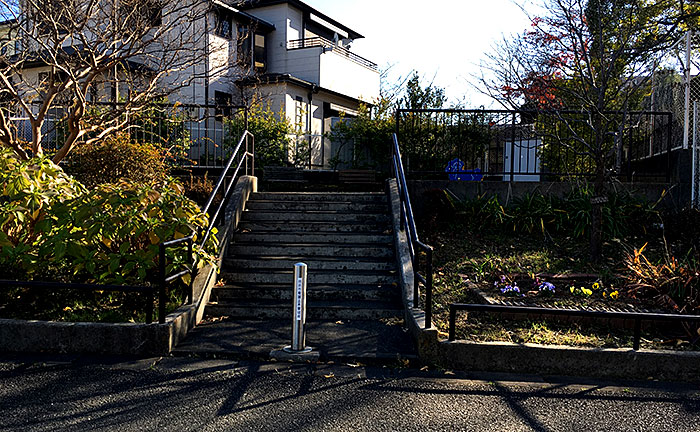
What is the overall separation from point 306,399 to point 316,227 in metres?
4.12

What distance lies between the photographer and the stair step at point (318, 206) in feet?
27.4

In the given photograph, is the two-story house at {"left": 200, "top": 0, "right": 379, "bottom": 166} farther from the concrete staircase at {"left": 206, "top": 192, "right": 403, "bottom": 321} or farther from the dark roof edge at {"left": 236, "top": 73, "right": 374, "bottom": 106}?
the concrete staircase at {"left": 206, "top": 192, "right": 403, "bottom": 321}

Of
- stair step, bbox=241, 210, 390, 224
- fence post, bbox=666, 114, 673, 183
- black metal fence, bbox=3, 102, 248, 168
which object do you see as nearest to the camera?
stair step, bbox=241, 210, 390, 224

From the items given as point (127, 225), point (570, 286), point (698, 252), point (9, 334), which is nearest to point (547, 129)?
point (698, 252)

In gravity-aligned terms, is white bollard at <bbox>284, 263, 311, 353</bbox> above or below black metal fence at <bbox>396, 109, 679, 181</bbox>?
below

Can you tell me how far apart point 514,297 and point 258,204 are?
4391 millimetres

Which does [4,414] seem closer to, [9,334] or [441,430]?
[9,334]

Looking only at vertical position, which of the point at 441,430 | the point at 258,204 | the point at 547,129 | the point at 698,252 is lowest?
the point at 441,430

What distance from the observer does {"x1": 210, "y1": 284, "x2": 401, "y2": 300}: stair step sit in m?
6.13

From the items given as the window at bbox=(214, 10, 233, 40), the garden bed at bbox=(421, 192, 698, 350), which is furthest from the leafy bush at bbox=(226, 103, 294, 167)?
the window at bbox=(214, 10, 233, 40)

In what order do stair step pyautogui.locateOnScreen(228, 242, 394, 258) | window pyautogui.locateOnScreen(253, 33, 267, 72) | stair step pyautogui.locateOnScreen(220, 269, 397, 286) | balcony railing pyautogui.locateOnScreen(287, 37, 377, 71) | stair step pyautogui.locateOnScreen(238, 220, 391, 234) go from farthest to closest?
1. window pyautogui.locateOnScreen(253, 33, 267, 72)
2. balcony railing pyautogui.locateOnScreen(287, 37, 377, 71)
3. stair step pyautogui.locateOnScreen(238, 220, 391, 234)
4. stair step pyautogui.locateOnScreen(228, 242, 394, 258)
5. stair step pyautogui.locateOnScreen(220, 269, 397, 286)

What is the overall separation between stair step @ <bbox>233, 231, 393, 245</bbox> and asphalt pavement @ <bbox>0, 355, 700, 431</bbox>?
300cm

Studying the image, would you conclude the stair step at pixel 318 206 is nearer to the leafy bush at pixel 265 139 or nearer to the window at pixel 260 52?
the leafy bush at pixel 265 139

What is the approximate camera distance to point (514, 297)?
6074 millimetres
